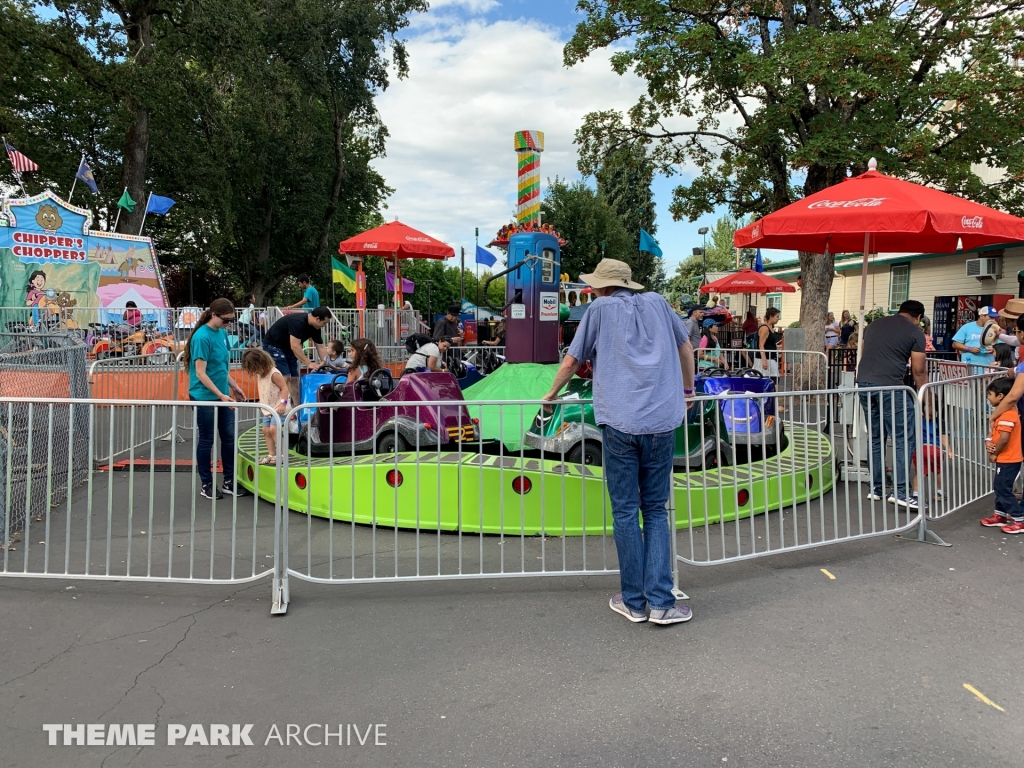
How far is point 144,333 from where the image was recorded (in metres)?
15.6

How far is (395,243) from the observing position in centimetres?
1452

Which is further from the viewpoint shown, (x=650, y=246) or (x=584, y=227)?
(x=584, y=227)

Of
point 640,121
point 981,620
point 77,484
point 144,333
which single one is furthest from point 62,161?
point 981,620

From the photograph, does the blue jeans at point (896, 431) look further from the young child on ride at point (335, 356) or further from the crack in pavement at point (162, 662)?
the young child on ride at point (335, 356)

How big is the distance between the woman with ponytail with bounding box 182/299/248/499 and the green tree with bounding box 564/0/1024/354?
11132 mm

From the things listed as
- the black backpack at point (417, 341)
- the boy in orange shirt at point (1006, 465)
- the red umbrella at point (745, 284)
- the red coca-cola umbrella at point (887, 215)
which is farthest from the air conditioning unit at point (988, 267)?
the black backpack at point (417, 341)

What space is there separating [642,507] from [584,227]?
42.7 m

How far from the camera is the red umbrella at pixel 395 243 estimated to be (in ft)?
47.6

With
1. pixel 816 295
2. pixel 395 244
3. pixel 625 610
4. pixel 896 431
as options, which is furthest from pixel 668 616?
pixel 816 295

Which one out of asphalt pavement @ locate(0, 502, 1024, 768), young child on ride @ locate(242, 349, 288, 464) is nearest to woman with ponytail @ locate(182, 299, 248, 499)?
young child on ride @ locate(242, 349, 288, 464)

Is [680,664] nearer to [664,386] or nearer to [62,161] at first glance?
[664,386]

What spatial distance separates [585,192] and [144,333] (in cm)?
3517

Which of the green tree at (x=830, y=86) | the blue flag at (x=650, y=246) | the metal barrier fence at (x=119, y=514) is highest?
the green tree at (x=830, y=86)

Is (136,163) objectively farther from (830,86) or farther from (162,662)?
(162,662)
